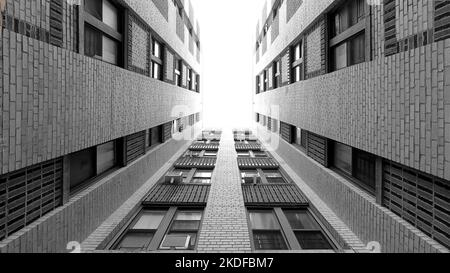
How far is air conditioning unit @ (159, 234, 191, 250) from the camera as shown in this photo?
19.6 feet

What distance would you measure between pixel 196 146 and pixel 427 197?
1424 cm

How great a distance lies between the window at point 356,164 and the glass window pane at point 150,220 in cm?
555

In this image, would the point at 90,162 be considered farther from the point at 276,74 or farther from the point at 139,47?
the point at 276,74

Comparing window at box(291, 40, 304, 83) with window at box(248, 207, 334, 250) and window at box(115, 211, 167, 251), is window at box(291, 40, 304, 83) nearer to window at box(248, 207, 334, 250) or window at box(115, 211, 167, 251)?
window at box(248, 207, 334, 250)

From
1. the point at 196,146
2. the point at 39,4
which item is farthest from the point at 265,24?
the point at 39,4

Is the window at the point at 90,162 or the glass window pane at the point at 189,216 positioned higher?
the window at the point at 90,162

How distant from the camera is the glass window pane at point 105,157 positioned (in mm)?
7148

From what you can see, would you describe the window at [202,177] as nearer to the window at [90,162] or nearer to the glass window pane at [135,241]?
the window at [90,162]

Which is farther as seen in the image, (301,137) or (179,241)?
(301,137)

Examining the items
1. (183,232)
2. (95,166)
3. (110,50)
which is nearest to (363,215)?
(183,232)

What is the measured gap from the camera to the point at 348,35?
275 inches

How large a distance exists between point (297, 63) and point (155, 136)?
745 cm

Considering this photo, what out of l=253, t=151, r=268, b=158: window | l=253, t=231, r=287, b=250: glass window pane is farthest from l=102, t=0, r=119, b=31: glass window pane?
l=253, t=151, r=268, b=158: window

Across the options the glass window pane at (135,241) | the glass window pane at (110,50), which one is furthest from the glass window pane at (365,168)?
the glass window pane at (110,50)
